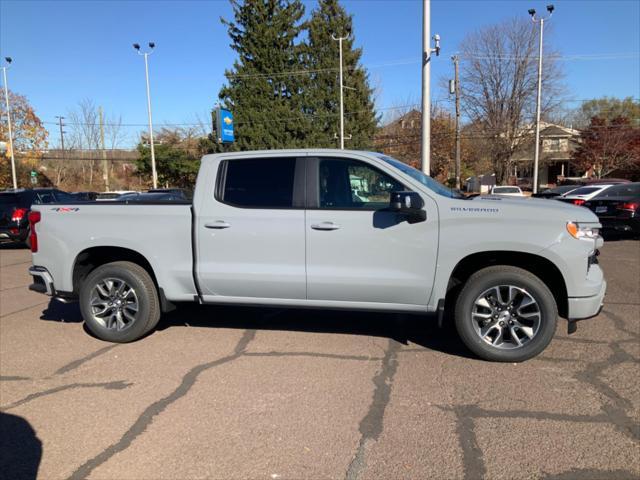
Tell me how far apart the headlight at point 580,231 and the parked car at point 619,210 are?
9041mm

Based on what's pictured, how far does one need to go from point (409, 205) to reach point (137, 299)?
2.99 metres

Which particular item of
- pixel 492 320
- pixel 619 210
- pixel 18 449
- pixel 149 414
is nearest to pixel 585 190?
pixel 619 210

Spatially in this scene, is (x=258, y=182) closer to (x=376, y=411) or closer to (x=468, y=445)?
(x=376, y=411)

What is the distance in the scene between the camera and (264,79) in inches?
1673

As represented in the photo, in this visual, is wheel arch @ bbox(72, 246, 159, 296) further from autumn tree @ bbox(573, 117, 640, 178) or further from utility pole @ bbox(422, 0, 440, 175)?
autumn tree @ bbox(573, 117, 640, 178)

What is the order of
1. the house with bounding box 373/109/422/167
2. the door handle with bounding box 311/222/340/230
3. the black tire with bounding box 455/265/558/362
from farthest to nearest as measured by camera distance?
1. the house with bounding box 373/109/422/167
2. the door handle with bounding box 311/222/340/230
3. the black tire with bounding box 455/265/558/362

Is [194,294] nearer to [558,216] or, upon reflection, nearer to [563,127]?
[558,216]

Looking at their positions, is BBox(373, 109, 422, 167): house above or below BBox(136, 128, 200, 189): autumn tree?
above

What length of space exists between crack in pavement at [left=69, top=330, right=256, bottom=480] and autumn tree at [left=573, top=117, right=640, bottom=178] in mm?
49634

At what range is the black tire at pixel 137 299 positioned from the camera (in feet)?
16.6

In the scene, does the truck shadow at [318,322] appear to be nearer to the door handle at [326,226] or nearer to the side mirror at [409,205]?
the side mirror at [409,205]

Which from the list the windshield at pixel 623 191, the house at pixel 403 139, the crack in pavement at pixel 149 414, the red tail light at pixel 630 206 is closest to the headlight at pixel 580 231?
the crack in pavement at pixel 149 414

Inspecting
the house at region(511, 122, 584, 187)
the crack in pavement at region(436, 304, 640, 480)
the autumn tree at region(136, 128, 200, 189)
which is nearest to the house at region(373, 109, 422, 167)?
the house at region(511, 122, 584, 187)

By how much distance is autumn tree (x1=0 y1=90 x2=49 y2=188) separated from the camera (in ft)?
149
